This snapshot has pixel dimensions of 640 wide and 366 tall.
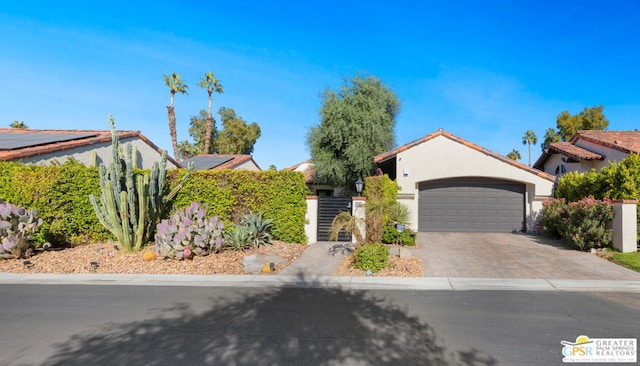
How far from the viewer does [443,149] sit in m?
16.1

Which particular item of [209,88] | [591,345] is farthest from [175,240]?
[209,88]

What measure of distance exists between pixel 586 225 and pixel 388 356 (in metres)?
10.1

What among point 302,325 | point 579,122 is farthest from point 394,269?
point 579,122

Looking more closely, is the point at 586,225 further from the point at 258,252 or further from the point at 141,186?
the point at 141,186

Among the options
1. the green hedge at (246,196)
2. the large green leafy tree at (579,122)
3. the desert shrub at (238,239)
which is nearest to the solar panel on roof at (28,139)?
the green hedge at (246,196)

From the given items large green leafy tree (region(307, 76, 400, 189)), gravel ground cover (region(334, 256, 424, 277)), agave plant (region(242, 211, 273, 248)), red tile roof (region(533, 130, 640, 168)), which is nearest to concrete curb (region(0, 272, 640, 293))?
gravel ground cover (region(334, 256, 424, 277))

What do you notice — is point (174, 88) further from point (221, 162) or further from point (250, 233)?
point (250, 233)

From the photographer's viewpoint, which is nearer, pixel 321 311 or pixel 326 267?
pixel 321 311

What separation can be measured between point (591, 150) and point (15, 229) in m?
25.2

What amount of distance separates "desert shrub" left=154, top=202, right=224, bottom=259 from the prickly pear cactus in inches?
152

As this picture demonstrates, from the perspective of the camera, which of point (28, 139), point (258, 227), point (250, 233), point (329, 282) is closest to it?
point (329, 282)

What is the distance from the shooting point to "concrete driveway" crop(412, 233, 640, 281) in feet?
27.7

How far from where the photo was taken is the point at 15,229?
9.84 metres

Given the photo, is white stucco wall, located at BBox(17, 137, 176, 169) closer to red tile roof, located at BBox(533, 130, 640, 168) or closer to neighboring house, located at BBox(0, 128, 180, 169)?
neighboring house, located at BBox(0, 128, 180, 169)
